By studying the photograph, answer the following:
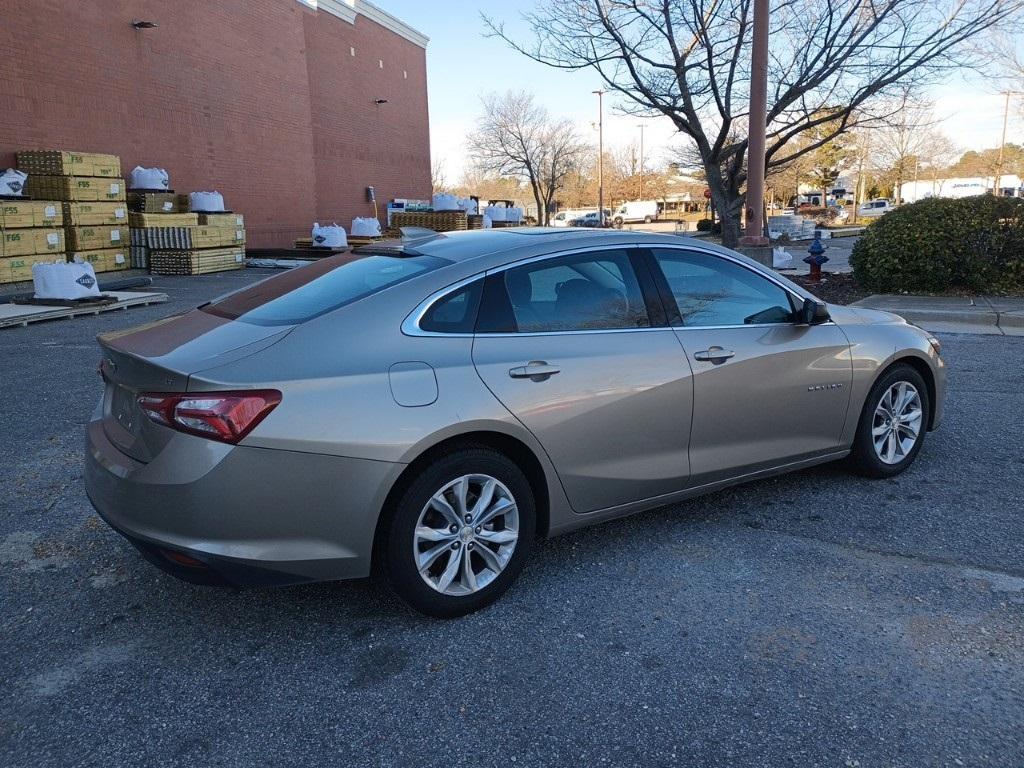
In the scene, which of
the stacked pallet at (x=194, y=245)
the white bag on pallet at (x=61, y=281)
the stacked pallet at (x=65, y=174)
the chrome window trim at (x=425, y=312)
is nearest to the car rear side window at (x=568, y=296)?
the chrome window trim at (x=425, y=312)

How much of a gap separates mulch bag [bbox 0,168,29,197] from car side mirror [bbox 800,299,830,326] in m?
14.5

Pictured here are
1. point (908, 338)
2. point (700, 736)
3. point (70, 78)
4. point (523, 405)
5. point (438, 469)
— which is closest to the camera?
point (700, 736)

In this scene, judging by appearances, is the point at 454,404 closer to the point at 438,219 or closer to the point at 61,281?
the point at 61,281

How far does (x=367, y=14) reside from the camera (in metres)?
30.2

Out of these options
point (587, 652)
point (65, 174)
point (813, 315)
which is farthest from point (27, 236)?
point (587, 652)

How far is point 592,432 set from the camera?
3625 mm

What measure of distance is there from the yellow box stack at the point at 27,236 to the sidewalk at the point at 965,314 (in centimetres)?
1381

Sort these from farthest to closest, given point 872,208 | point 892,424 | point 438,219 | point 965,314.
Answer: point 872,208 → point 438,219 → point 965,314 → point 892,424

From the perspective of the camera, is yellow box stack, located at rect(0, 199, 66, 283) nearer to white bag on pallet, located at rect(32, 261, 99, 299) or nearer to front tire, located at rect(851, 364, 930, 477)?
white bag on pallet, located at rect(32, 261, 99, 299)

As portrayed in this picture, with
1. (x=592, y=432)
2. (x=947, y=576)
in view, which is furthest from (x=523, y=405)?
(x=947, y=576)

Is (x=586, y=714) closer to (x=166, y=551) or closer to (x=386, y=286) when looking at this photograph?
(x=166, y=551)

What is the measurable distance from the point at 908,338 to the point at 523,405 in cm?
280

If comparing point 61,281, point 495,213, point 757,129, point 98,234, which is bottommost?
point 61,281

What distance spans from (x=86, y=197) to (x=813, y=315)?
15749mm
